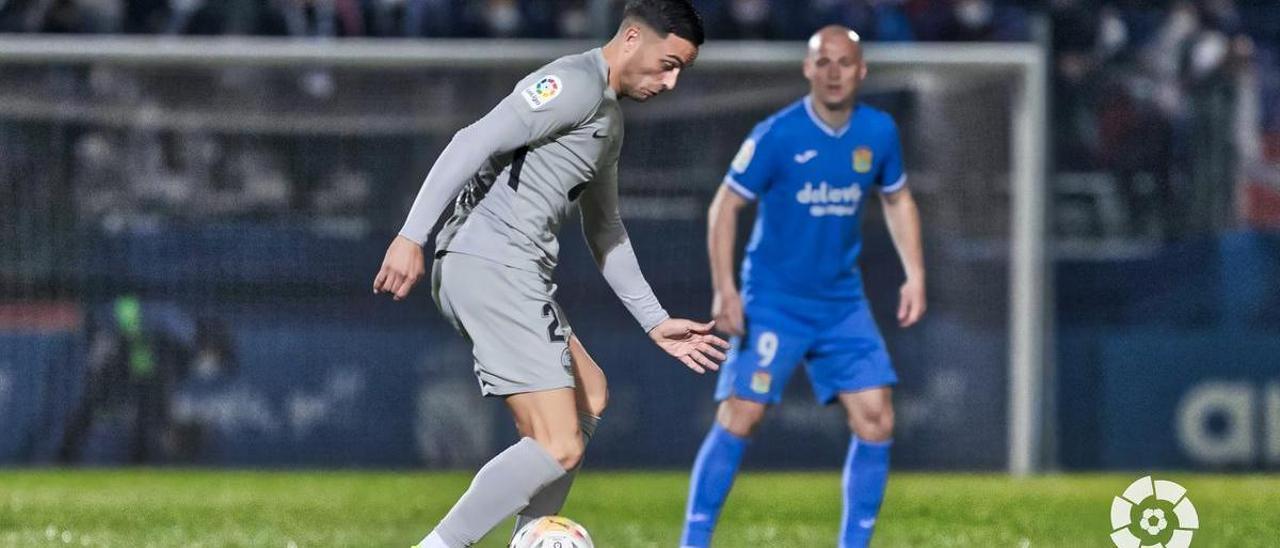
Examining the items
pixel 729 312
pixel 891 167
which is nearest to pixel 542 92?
pixel 729 312

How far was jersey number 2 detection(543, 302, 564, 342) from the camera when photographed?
17.2ft

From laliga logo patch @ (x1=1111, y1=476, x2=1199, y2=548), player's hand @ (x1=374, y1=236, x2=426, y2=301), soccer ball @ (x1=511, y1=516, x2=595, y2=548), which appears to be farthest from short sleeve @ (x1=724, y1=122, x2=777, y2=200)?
player's hand @ (x1=374, y1=236, x2=426, y2=301)

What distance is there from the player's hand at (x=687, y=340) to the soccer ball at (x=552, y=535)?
540mm

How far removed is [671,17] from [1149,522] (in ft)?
9.93

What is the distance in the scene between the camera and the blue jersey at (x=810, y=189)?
7184 mm

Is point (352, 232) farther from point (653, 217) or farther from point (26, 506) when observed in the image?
point (26, 506)

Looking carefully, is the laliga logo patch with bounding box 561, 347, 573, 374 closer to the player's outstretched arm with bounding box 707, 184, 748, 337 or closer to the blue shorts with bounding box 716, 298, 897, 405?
the player's outstretched arm with bounding box 707, 184, 748, 337

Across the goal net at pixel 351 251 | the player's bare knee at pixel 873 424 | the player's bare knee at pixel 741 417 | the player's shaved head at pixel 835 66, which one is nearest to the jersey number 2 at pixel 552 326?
the player's bare knee at pixel 741 417

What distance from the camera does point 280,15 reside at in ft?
41.7

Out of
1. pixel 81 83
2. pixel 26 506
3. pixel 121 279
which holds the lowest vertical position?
pixel 26 506

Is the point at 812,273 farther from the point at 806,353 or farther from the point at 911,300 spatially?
the point at 911,300

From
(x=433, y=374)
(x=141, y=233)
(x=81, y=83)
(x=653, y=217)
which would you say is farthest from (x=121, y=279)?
(x=653, y=217)

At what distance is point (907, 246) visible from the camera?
7348 mm

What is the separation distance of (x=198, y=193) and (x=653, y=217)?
2.66 m
